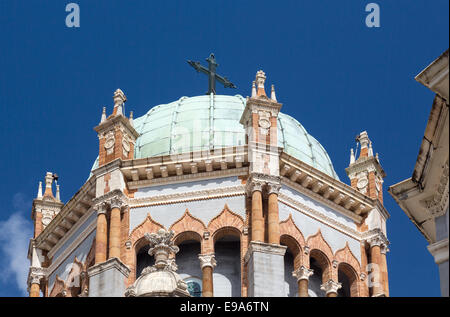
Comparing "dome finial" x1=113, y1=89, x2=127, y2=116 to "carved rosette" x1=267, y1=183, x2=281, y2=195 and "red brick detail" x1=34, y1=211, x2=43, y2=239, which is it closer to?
"red brick detail" x1=34, y1=211, x2=43, y2=239

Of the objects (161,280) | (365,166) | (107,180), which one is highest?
(365,166)

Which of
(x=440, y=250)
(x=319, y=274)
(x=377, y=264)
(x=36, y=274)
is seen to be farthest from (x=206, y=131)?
(x=440, y=250)

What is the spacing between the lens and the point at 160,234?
42406 mm

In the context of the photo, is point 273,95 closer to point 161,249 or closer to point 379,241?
point 379,241

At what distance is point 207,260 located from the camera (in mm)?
49125

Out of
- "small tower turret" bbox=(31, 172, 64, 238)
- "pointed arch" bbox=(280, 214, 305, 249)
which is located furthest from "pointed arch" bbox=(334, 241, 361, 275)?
"small tower turret" bbox=(31, 172, 64, 238)

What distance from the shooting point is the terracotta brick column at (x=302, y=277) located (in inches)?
1938

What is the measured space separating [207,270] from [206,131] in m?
7.40

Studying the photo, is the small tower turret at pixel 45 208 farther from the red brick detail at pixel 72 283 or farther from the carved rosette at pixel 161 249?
the carved rosette at pixel 161 249
